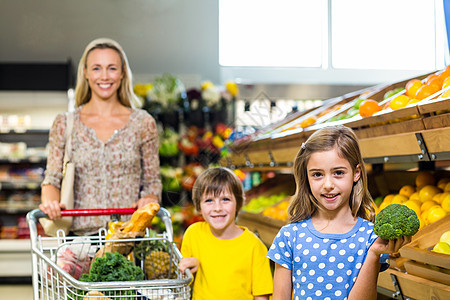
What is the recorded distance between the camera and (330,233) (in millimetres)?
1771

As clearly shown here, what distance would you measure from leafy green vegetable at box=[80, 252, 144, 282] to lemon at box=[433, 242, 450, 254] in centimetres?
101

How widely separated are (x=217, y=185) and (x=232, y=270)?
1.13ft

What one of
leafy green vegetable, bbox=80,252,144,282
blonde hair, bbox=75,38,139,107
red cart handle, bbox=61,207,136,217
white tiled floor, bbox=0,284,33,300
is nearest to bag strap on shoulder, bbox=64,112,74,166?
blonde hair, bbox=75,38,139,107

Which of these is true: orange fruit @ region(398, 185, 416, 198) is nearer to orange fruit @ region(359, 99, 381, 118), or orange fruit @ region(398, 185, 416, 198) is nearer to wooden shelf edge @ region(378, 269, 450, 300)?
orange fruit @ region(359, 99, 381, 118)

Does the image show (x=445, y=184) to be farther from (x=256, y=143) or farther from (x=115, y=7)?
(x=115, y=7)

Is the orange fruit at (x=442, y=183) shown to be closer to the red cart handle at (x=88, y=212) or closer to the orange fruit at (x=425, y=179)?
the orange fruit at (x=425, y=179)

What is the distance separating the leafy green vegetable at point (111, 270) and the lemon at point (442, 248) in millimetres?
1013

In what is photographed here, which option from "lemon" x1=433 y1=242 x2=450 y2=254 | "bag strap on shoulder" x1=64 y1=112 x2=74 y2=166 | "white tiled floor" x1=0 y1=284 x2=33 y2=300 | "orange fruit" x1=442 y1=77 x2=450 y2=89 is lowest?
"white tiled floor" x1=0 y1=284 x2=33 y2=300

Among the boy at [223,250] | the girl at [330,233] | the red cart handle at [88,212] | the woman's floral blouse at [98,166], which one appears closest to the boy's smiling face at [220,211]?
the boy at [223,250]

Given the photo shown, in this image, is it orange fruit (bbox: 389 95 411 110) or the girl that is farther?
orange fruit (bbox: 389 95 411 110)

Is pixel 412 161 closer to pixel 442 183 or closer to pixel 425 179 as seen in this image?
pixel 442 183

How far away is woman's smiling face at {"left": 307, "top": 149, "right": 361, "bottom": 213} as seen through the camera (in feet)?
5.66

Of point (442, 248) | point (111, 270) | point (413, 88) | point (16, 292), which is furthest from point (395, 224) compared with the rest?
point (16, 292)

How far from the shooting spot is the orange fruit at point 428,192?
8.91 feet
